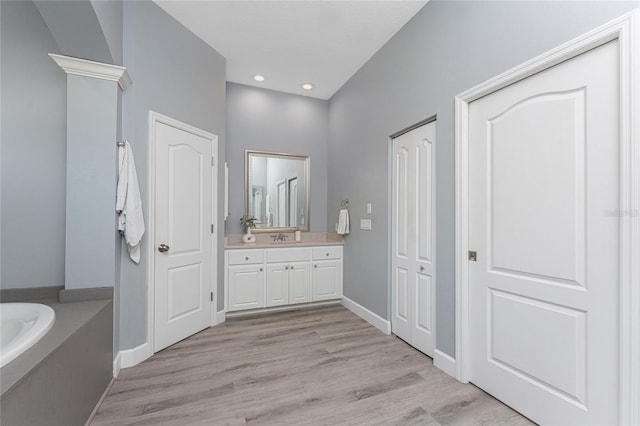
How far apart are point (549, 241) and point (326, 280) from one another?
255 cm

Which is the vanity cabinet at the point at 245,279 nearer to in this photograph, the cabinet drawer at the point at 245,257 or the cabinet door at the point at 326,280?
the cabinet drawer at the point at 245,257

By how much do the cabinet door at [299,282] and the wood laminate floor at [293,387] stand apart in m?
0.76

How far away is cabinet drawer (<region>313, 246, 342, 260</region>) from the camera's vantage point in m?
3.63

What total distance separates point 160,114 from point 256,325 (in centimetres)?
229

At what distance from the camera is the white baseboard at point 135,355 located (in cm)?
215

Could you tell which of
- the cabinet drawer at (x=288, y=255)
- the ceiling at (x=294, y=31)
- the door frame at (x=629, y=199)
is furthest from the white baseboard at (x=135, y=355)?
the door frame at (x=629, y=199)

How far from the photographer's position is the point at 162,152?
243 cm

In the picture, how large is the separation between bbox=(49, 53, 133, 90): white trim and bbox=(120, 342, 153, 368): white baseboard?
2062 millimetres

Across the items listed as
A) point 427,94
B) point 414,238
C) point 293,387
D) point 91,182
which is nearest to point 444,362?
point 414,238

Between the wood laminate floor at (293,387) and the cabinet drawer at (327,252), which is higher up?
the cabinet drawer at (327,252)

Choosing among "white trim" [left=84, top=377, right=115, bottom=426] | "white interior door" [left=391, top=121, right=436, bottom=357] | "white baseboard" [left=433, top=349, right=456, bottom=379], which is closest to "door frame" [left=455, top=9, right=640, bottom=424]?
"white baseboard" [left=433, top=349, right=456, bottom=379]

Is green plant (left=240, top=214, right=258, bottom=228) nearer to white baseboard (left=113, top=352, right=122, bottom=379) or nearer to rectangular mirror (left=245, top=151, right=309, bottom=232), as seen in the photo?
rectangular mirror (left=245, top=151, right=309, bottom=232)

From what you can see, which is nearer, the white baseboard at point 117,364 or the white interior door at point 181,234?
the white baseboard at point 117,364

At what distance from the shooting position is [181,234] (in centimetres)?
262
